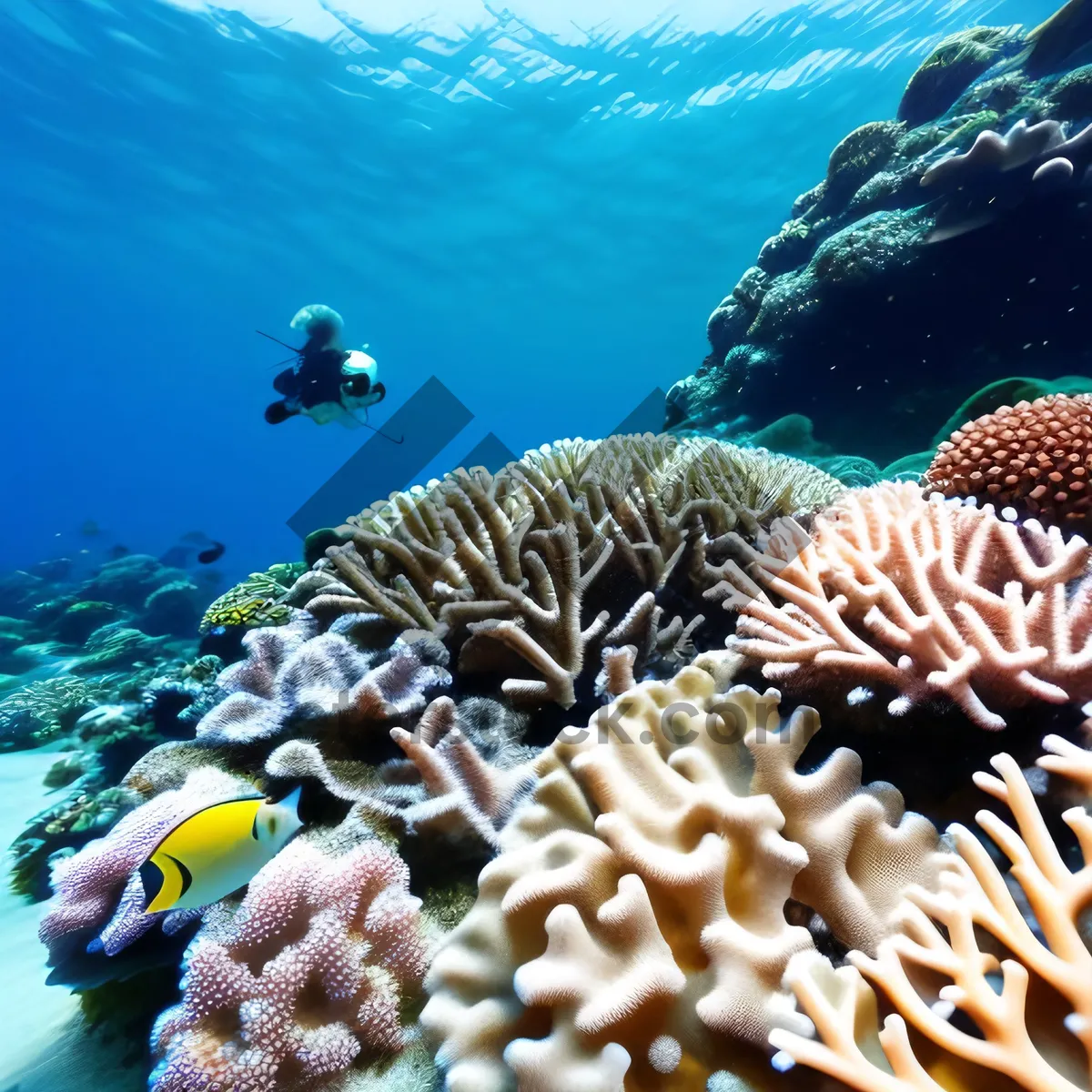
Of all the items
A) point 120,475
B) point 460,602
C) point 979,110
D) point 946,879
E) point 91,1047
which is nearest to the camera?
point 946,879

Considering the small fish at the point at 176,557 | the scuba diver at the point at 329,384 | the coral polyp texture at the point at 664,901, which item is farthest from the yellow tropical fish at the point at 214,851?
the small fish at the point at 176,557

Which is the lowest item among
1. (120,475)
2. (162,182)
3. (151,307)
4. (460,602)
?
(460,602)

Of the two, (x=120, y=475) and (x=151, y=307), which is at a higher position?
(x=120, y=475)

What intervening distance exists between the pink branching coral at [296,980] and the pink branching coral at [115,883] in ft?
0.98

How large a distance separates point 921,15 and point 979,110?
813 inches

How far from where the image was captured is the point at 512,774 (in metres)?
1.97

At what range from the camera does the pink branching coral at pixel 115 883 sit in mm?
1844

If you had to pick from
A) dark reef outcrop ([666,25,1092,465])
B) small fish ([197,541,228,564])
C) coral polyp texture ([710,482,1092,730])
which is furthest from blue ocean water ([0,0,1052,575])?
coral polyp texture ([710,482,1092,730])

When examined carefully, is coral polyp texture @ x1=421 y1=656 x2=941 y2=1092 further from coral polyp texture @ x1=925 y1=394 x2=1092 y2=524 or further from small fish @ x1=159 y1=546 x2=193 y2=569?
small fish @ x1=159 y1=546 x2=193 y2=569

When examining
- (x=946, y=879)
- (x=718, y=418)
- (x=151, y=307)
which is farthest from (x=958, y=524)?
(x=151, y=307)

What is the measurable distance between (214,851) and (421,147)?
38572mm

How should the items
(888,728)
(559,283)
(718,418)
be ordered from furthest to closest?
(559,283)
(718,418)
(888,728)

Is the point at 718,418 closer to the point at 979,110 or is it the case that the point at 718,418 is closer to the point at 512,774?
the point at 979,110

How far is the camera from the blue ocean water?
24.8 m
